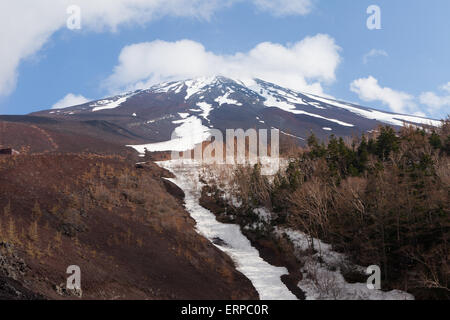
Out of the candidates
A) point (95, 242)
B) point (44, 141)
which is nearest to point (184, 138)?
point (44, 141)

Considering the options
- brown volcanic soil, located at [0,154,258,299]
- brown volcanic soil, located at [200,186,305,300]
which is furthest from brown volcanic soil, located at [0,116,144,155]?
brown volcanic soil, located at [200,186,305,300]

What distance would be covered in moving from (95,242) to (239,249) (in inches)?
654

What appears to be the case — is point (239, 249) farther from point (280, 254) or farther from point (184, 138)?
point (184, 138)

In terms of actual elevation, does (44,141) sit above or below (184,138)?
below

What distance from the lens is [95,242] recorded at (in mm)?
19141

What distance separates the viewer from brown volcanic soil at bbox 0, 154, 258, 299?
13047mm

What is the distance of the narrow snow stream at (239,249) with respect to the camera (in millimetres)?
22359

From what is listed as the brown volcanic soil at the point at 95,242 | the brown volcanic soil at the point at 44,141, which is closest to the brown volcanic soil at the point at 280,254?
the brown volcanic soil at the point at 95,242

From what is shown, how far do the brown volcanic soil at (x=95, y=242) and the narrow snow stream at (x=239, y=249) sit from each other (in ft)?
4.77

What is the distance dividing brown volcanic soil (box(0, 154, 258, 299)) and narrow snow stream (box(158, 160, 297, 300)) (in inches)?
57.3

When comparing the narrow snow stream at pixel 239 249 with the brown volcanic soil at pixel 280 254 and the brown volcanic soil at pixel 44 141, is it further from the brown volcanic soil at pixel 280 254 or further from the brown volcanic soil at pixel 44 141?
the brown volcanic soil at pixel 44 141

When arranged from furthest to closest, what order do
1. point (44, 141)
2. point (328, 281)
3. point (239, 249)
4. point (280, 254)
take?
point (44, 141) < point (239, 249) < point (280, 254) < point (328, 281)

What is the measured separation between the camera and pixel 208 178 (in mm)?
60500

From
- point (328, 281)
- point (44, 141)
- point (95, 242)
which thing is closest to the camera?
point (95, 242)
